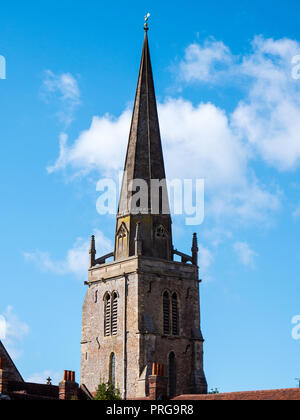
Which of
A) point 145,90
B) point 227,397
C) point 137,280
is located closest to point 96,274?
point 137,280

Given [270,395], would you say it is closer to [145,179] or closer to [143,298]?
[143,298]

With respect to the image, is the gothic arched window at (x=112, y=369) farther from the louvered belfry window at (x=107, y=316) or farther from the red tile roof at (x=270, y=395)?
the red tile roof at (x=270, y=395)

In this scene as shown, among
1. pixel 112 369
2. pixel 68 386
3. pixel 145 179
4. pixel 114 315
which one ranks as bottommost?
pixel 68 386

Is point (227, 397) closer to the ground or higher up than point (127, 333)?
closer to the ground

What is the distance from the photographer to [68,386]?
52.2 metres

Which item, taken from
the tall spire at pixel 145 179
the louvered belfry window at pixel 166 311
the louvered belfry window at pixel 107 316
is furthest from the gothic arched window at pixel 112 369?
the tall spire at pixel 145 179

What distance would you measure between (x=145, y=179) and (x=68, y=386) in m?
27.2

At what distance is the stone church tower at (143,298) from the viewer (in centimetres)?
6962

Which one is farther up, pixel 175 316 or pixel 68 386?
pixel 175 316

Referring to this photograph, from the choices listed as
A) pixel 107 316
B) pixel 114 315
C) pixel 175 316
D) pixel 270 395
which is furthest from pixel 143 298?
pixel 270 395
